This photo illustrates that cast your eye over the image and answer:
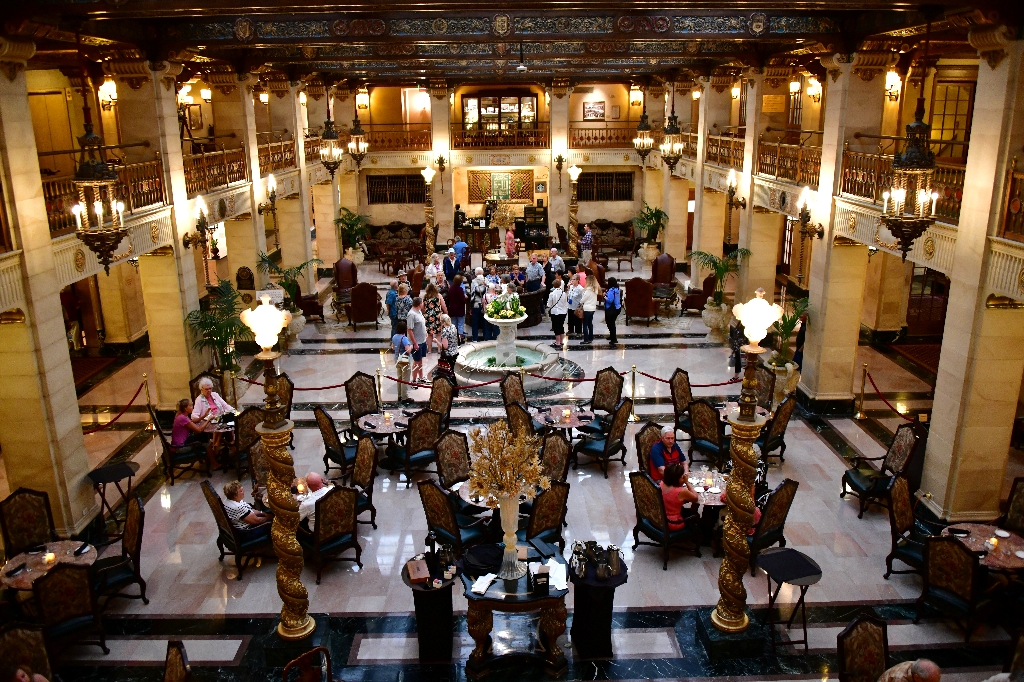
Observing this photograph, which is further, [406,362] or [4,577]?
[406,362]

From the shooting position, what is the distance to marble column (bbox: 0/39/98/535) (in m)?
8.72

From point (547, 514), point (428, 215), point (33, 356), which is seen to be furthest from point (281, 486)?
point (428, 215)

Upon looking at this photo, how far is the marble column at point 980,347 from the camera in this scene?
8.63 metres

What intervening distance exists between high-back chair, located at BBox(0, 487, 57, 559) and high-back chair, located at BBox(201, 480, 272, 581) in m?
1.80

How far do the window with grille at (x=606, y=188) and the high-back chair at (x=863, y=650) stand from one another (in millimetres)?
23809

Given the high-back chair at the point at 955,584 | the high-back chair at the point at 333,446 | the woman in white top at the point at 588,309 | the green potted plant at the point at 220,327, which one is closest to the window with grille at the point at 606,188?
the woman in white top at the point at 588,309

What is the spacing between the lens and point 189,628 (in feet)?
26.1

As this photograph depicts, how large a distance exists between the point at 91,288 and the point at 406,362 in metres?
7.74

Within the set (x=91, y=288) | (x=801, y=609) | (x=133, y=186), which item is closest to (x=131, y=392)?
(x=91, y=288)

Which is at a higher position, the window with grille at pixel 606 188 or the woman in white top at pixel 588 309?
the window with grille at pixel 606 188

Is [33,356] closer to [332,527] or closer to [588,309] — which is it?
[332,527]

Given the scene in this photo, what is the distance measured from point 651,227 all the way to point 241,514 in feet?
60.3

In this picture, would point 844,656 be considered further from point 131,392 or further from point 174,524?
point 131,392

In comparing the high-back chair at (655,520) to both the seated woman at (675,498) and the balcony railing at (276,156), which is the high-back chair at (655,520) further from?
the balcony railing at (276,156)
